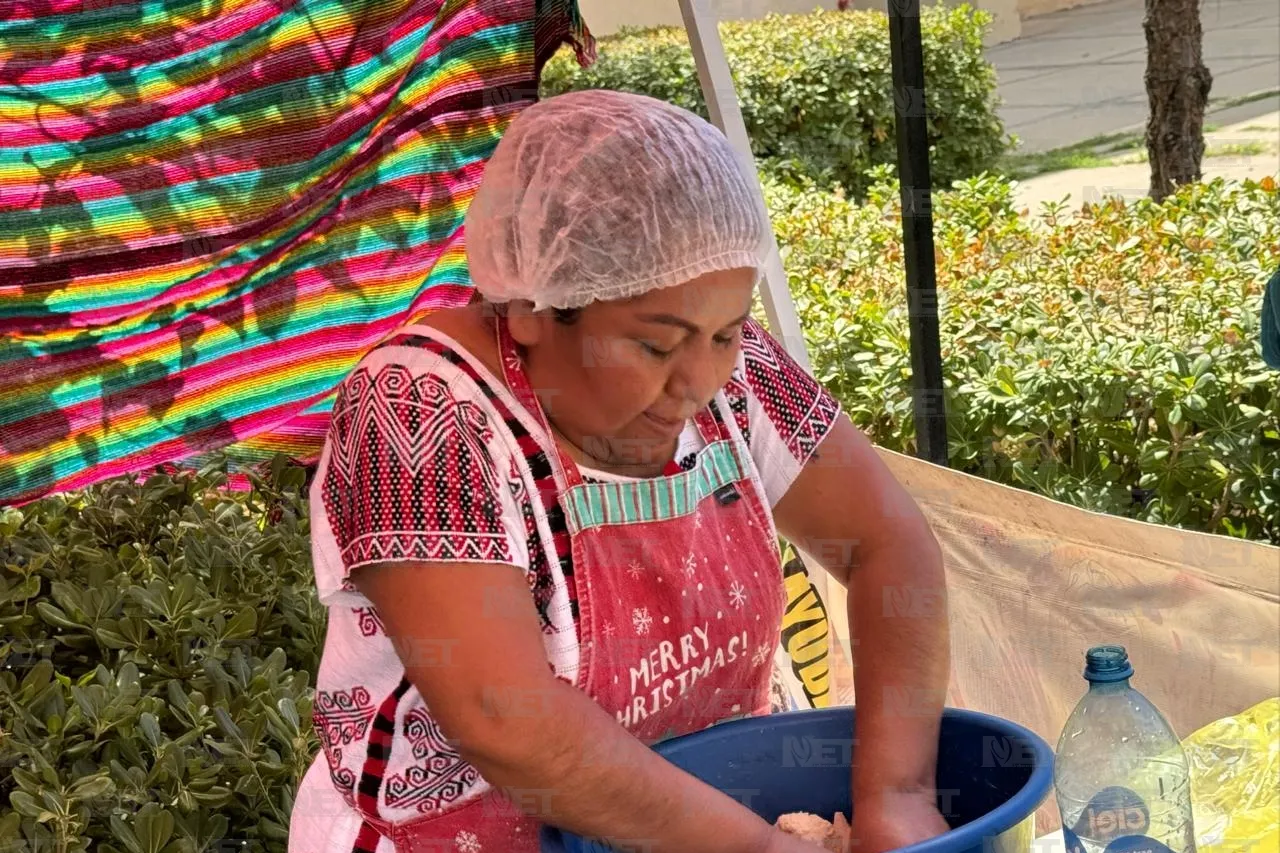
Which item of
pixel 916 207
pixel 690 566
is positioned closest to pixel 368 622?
pixel 690 566

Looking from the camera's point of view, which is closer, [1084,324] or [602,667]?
[602,667]

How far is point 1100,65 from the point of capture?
9.86m

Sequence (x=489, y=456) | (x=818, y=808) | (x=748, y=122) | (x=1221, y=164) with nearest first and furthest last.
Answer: (x=489, y=456)
(x=818, y=808)
(x=1221, y=164)
(x=748, y=122)

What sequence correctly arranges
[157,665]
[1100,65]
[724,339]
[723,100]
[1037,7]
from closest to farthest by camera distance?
[724,339] → [157,665] → [723,100] → [1100,65] → [1037,7]

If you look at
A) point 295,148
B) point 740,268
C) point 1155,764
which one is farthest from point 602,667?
point 295,148

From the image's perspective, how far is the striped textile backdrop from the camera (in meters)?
2.66

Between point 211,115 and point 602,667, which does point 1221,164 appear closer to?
point 211,115

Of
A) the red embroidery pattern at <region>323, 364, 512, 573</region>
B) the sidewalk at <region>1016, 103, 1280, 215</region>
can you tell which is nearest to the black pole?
the red embroidery pattern at <region>323, 364, 512, 573</region>

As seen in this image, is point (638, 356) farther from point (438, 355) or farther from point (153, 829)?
point (153, 829)

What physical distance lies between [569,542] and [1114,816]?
0.63 metres

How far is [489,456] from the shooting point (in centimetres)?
153

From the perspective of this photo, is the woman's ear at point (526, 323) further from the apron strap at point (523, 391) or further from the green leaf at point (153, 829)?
the green leaf at point (153, 829)

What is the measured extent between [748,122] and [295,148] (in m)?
5.46

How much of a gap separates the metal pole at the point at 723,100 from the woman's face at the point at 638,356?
1.25 m
